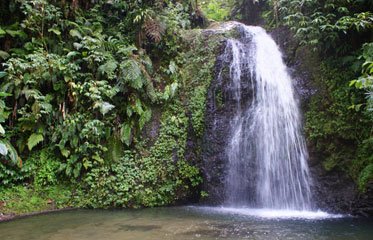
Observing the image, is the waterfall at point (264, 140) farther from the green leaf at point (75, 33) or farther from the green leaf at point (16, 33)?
the green leaf at point (16, 33)

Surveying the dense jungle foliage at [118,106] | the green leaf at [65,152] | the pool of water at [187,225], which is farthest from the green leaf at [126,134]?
the pool of water at [187,225]

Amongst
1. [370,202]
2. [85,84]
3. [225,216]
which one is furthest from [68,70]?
[370,202]

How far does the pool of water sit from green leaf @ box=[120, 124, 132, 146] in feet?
5.48

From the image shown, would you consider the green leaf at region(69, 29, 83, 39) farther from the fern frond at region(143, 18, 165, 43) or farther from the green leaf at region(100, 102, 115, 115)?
the green leaf at region(100, 102, 115, 115)

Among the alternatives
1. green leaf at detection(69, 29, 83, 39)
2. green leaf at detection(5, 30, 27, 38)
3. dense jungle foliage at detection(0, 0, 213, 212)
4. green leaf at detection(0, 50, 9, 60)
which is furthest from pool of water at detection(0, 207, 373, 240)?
green leaf at detection(5, 30, 27, 38)

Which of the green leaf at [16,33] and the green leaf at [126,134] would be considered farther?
the green leaf at [16,33]

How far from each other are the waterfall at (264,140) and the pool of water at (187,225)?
22.5 inches

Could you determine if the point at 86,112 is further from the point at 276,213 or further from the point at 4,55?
the point at 276,213

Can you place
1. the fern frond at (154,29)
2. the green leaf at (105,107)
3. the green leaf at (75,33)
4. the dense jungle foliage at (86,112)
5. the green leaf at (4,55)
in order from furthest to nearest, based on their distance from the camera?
1. the fern frond at (154,29)
2. the green leaf at (75,33)
3. the green leaf at (4,55)
4. the green leaf at (105,107)
5. the dense jungle foliage at (86,112)

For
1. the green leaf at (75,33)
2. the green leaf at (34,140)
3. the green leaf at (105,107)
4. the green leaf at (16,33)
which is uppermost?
the green leaf at (75,33)

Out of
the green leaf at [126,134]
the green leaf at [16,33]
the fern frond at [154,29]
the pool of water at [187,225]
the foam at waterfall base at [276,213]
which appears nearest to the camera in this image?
the pool of water at [187,225]

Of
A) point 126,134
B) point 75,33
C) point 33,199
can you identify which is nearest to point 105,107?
point 126,134

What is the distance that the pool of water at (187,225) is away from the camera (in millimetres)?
4934

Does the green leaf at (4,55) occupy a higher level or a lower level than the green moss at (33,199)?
higher
